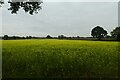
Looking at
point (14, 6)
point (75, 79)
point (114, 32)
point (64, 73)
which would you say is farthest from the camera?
point (114, 32)

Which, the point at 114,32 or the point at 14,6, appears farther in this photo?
→ the point at 114,32

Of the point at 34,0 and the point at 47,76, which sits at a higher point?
the point at 34,0

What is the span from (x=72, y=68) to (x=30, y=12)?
22.6 feet

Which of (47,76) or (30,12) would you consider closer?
(47,76)

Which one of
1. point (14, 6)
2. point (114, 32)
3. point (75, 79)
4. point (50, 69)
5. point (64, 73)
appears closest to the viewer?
point (75, 79)

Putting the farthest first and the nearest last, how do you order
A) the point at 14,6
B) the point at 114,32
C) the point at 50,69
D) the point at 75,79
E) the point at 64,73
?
the point at 114,32
the point at 14,6
the point at 50,69
the point at 64,73
the point at 75,79

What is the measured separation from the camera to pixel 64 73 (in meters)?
13.9

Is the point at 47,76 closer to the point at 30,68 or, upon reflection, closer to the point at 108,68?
the point at 30,68

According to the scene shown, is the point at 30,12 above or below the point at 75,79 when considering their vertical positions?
above

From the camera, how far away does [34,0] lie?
65.4 ft

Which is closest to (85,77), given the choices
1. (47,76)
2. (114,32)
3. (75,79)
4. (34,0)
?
(75,79)

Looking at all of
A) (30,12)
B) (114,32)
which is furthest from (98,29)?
(30,12)

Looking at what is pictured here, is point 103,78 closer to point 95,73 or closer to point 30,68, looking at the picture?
point 95,73

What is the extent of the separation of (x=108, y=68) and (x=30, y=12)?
7.88m
